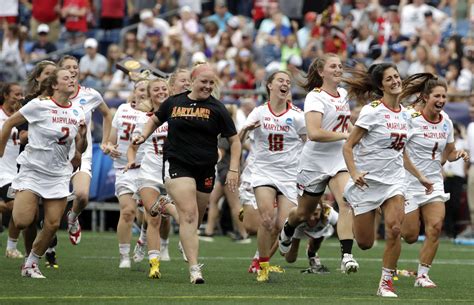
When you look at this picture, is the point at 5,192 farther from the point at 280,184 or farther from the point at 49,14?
the point at 49,14

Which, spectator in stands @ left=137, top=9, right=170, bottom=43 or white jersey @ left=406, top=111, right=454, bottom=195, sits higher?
spectator in stands @ left=137, top=9, right=170, bottom=43

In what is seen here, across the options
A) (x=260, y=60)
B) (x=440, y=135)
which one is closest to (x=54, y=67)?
(x=440, y=135)

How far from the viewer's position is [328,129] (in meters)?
15.1

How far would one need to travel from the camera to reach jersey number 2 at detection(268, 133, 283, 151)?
608 inches

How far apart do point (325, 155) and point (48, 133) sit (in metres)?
3.31

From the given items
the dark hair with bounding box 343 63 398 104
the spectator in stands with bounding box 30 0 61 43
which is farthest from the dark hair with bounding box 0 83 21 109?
the spectator in stands with bounding box 30 0 61 43

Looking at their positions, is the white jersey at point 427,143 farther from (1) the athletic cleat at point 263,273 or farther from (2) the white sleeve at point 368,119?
(1) the athletic cleat at point 263,273

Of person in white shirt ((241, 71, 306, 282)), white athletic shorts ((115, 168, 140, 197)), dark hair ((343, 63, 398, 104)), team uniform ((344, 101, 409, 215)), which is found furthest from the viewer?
white athletic shorts ((115, 168, 140, 197))

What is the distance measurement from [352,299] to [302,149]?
3.78 m

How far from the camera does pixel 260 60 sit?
1076 inches

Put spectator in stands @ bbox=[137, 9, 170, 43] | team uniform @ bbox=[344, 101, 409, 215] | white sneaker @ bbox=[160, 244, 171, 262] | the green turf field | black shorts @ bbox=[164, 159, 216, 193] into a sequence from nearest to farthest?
the green turf field, team uniform @ bbox=[344, 101, 409, 215], black shorts @ bbox=[164, 159, 216, 193], white sneaker @ bbox=[160, 244, 171, 262], spectator in stands @ bbox=[137, 9, 170, 43]

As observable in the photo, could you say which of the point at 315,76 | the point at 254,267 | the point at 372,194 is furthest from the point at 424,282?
the point at 315,76

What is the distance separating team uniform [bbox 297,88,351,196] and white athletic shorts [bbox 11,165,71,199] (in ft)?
9.50

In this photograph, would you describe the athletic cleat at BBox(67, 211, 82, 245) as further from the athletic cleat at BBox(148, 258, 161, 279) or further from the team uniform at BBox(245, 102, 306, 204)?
the team uniform at BBox(245, 102, 306, 204)
